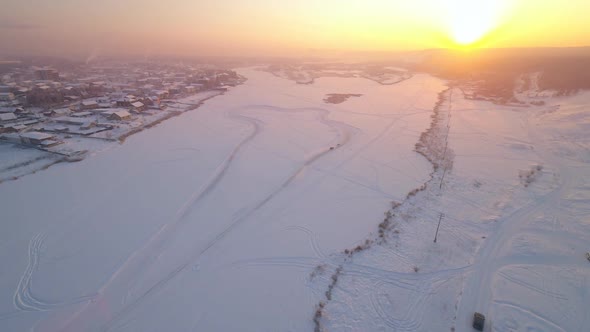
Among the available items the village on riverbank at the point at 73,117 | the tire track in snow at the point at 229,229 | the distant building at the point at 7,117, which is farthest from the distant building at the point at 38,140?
the tire track in snow at the point at 229,229

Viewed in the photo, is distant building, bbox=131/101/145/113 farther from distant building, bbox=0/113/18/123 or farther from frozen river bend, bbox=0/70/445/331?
distant building, bbox=0/113/18/123

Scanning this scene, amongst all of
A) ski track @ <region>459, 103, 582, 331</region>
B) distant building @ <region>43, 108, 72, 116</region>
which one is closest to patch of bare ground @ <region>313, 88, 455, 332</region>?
ski track @ <region>459, 103, 582, 331</region>

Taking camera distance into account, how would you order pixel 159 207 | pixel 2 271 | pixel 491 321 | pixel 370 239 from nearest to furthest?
pixel 491 321, pixel 2 271, pixel 370 239, pixel 159 207

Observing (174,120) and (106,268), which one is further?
(174,120)

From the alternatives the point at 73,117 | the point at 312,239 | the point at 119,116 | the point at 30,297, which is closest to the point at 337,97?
the point at 119,116

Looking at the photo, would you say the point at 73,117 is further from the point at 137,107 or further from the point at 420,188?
the point at 420,188

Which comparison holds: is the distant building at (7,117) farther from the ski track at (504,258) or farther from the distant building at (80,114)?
the ski track at (504,258)

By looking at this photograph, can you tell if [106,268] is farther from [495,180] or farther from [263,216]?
[495,180]

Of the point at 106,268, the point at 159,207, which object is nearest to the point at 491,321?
the point at 106,268
